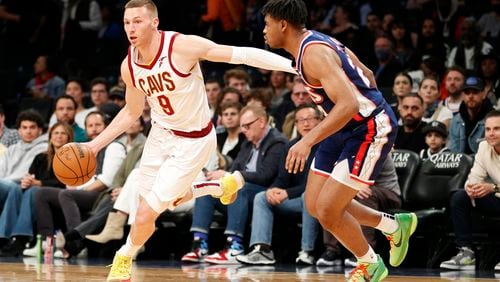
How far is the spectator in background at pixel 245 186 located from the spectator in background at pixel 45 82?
534 cm

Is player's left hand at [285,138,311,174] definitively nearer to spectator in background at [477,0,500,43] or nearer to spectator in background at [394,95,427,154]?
spectator in background at [394,95,427,154]

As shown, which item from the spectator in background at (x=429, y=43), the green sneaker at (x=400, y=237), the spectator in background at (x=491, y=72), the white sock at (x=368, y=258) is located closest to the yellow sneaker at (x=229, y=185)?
the green sneaker at (x=400, y=237)

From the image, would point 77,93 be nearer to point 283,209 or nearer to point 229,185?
point 283,209

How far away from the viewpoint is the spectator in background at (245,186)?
1000cm

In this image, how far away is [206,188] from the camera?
812 cm

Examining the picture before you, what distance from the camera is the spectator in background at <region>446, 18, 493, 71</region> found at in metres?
12.3

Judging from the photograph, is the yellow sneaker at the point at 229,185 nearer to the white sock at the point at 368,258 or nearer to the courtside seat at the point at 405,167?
the white sock at the point at 368,258

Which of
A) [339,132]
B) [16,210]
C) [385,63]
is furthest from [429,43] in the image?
[339,132]

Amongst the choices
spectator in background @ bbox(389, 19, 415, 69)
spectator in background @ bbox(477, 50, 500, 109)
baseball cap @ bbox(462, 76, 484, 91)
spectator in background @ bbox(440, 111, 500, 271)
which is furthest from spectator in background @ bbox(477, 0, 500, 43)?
spectator in background @ bbox(440, 111, 500, 271)

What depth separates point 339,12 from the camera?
14.2 metres

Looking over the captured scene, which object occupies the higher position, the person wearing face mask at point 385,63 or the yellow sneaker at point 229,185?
the person wearing face mask at point 385,63

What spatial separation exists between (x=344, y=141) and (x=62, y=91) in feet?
29.3

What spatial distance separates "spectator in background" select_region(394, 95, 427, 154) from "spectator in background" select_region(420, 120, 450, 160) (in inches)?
7.4

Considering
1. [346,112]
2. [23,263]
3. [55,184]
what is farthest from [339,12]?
[346,112]
